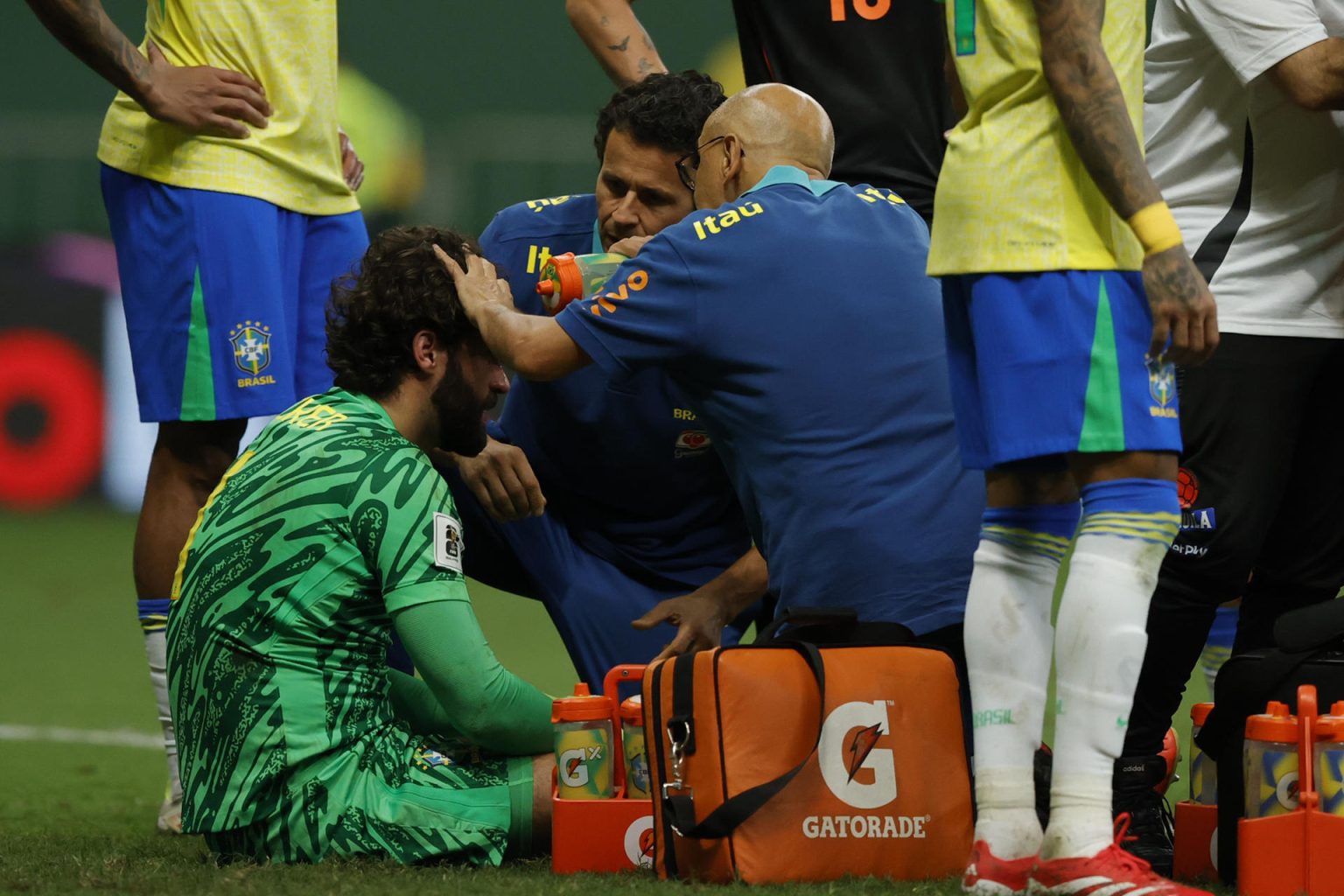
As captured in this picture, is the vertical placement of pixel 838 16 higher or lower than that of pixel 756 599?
higher

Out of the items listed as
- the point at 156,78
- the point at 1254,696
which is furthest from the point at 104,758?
the point at 1254,696

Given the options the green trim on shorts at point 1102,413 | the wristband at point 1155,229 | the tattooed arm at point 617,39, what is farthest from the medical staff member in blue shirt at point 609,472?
the wristband at point 1155,229

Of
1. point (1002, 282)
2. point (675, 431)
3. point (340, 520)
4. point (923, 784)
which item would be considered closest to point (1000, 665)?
point (923, 784)

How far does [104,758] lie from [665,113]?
221 cm

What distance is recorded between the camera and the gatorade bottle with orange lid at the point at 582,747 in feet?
9.65

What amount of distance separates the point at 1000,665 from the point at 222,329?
200 centimetres

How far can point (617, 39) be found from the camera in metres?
4.41

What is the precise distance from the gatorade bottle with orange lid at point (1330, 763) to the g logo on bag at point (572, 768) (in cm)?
112

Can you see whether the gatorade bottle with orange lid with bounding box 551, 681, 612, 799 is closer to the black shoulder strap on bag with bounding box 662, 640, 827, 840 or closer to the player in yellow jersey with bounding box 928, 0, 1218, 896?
the black shoulder strap on bag with bounding box 662, 640, 827, 840

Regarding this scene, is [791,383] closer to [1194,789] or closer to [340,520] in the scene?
[340,520]

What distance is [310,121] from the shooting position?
4.04 m

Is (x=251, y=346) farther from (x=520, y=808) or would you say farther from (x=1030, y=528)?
(x=1030, y=528)

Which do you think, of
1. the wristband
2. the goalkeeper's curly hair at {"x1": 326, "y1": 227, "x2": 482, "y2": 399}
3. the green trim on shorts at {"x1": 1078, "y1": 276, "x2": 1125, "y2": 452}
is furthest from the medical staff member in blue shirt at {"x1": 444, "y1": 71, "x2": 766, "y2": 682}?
the wristband

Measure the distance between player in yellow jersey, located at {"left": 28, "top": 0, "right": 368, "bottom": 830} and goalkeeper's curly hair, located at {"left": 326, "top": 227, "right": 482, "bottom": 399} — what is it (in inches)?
28.1
